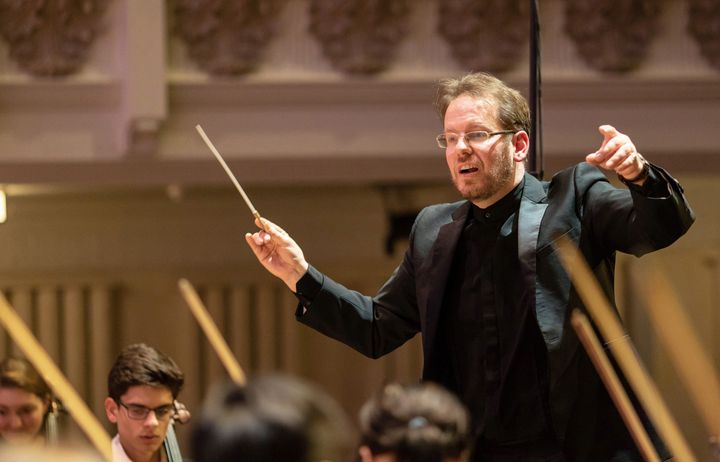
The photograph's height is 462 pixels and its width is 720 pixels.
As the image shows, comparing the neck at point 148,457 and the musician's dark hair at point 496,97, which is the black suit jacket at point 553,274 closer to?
the musician's dark hair at point 496,97

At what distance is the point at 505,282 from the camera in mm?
2736

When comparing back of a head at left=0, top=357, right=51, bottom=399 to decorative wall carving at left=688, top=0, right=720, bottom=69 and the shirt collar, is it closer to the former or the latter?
the shirt collar

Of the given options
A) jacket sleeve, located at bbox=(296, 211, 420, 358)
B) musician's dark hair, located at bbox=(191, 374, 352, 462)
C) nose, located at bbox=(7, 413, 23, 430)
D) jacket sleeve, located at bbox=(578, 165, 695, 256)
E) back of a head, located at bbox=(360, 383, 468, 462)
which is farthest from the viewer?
nose, located at bbox=(7, 413, 23, 430)

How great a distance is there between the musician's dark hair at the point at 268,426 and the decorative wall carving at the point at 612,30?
4253 millimetres

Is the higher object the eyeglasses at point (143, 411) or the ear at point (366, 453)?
the ear at point (366, 453)

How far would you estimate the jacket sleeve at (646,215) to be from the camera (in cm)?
246

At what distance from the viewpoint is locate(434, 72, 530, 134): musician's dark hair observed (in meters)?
2.77

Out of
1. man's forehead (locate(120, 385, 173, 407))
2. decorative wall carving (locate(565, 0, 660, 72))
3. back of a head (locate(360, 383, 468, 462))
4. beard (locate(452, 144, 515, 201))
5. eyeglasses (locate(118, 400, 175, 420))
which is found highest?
decorative wall carving (locate(565, 0, 660, 72))

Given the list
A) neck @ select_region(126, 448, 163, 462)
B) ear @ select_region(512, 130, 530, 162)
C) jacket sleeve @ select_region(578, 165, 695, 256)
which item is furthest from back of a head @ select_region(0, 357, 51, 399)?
jacket sleeve @ select_region(578, 165, 695, 256)

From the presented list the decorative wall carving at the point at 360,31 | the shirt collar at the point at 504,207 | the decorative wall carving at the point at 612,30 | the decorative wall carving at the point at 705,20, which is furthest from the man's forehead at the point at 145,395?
the decorative wall carving at the point at 705,20

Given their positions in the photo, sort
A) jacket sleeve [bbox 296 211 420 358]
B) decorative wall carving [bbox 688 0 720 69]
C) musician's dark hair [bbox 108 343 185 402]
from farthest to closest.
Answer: decorative wall carving [bbox 688 0 720 69] → musician's dark hair [bbox 108 343 185 402] → jacket sleeve [bbox 296 211 420 358]

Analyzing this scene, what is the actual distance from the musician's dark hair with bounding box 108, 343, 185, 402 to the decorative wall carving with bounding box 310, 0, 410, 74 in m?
2.30

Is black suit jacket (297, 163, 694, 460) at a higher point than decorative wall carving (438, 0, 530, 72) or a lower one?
lower

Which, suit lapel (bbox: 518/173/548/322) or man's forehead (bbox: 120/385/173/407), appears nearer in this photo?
suit lapel (bbox: 518/173/548/322)
